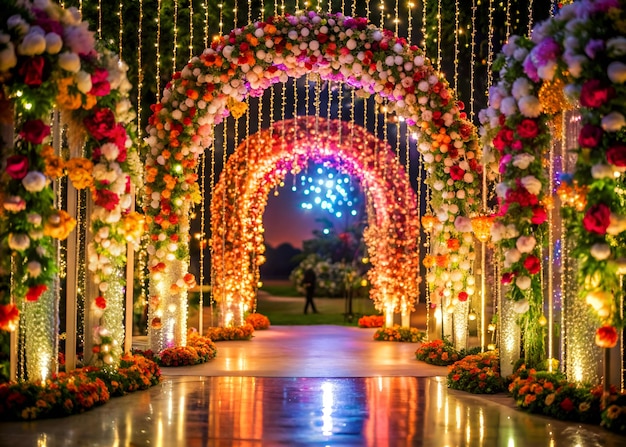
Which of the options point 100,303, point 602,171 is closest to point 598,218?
point 602,171

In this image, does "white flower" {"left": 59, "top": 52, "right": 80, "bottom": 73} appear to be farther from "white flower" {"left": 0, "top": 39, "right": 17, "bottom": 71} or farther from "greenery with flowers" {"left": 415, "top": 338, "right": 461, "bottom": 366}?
"greenery with flowers" {"left": 415, "top": 338, "right": 461, "bottom": 366}

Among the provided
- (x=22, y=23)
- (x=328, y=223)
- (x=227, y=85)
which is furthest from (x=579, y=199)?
(x=328, y=223)

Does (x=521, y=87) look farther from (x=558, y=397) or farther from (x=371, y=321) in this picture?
(x=371, y=321)

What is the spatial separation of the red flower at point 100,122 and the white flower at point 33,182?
0.98 metres

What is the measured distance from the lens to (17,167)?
6891 millimetres

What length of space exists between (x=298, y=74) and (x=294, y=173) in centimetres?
468

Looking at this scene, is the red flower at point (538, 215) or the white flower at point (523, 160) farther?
the red flower at point (538, 215)

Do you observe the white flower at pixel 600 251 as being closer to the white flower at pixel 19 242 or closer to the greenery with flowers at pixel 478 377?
the greenery with flowers at pixel 478 377

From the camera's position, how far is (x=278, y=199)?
88.3ft

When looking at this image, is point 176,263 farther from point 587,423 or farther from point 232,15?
point 232,15

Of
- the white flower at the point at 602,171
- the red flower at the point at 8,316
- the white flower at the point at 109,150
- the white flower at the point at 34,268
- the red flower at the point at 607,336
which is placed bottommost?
the red flower at the point at 607,336

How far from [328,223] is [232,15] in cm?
1074

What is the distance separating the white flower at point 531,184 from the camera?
7.83 meters

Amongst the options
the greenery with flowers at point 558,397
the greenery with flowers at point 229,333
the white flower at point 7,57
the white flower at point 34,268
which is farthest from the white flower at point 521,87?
the greenery with flowers at point 229,333
